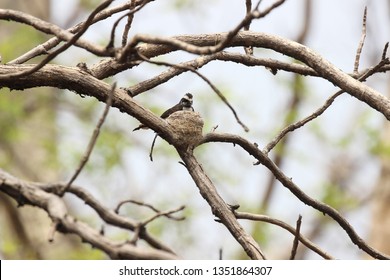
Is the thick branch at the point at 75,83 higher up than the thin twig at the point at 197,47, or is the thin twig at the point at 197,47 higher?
the thick branch at the point at 75,83

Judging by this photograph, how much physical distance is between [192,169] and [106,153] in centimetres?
500

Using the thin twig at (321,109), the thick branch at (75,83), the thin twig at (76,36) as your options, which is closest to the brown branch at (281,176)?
the thin twig at (321,109)

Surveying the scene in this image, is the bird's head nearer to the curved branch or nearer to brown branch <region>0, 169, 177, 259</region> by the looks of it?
the curved branch

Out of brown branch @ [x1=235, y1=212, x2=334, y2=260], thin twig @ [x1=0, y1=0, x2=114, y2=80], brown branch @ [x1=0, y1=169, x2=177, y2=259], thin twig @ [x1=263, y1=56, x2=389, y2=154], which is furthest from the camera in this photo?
thin twig @ [x1=263, y1=56, x2=389, y2=154]

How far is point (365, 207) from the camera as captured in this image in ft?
27.3

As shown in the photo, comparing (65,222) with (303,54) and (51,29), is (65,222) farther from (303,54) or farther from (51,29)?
(303,54)

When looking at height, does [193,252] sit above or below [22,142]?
below

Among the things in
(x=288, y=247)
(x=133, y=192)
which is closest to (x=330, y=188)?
(x=288, y=247)

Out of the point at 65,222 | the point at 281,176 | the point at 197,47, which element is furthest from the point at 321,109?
the point at 65,222

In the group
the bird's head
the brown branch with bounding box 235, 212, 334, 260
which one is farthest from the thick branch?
the brown branch with bounding box 235, 212, 334, 260

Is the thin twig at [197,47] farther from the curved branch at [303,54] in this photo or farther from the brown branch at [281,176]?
the brown branch at [281,176]

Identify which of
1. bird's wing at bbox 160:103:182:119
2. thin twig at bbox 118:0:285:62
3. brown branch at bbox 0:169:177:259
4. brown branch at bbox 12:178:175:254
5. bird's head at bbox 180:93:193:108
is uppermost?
bird's head at bbox 180:93:193:108
